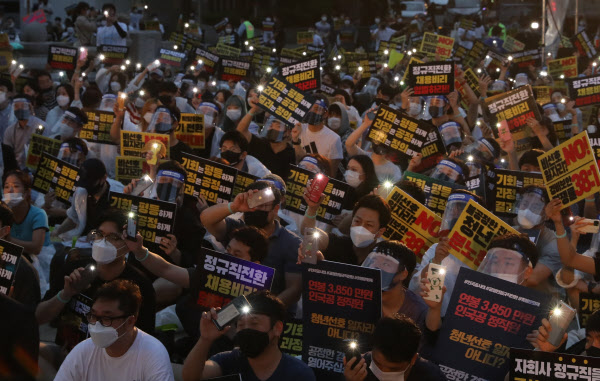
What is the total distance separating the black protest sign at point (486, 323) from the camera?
5402 millimetres

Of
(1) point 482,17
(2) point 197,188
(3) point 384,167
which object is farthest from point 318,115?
(1) point 482,17

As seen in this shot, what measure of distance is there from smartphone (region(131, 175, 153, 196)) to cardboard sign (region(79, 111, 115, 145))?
10.5ft

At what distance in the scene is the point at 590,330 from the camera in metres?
5.32

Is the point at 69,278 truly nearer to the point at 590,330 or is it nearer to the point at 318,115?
the point at 590,330

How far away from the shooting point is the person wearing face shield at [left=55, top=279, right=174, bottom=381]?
5.18 m

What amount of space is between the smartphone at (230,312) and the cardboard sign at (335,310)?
597mm

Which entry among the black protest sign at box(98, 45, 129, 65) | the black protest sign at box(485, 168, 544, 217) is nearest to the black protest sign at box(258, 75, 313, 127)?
the black protest sign at box(485, 168, 544, 217)

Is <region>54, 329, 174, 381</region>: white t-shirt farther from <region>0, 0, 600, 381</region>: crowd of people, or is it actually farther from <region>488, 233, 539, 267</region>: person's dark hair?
<region>488, 233, 539, 267</region>: person's dark hair

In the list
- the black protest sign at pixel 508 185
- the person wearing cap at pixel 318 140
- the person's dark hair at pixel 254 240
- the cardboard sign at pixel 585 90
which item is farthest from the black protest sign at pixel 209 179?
the cardboard sign at pixel 585 90

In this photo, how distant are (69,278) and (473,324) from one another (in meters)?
2.75

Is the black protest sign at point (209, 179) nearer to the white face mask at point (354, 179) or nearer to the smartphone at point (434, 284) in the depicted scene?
the white face mask at point (354, 179)

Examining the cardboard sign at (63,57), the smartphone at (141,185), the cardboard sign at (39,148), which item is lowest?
the cardboard sign at (63,57)

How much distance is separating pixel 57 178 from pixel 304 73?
13.7 ft

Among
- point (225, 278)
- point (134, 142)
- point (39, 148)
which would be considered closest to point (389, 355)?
point (225, 278)
